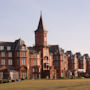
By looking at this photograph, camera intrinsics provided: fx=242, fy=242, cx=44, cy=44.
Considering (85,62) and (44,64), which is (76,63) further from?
(44,64)

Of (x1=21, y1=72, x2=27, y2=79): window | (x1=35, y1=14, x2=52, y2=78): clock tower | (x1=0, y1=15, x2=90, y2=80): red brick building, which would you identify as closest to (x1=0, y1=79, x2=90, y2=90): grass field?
(x1=0, y1=15, x2=90, y2=80): red brick building

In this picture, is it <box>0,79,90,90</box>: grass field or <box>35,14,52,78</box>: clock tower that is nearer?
<box>0,79,90,90</box>: grass field

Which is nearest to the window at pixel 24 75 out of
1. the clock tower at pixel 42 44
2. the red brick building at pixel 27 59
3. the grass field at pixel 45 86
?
the red brick building at pixel 27 59

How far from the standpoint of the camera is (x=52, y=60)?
11019cm

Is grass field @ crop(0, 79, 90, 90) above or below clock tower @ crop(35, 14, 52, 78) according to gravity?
below

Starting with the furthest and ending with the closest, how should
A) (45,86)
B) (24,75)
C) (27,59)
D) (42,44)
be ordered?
1. (42,44)
2. (27,59)
3. (24,75)
4. (45,86)

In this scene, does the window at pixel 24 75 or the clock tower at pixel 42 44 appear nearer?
the window at pixel 24 75

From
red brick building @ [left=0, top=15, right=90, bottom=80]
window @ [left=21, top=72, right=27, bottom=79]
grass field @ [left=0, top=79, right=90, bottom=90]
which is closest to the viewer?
grass field @ [left=0, top=79, right=90, bottom=90]

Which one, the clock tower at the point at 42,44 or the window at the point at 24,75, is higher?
the clock tower at the point at 42,44

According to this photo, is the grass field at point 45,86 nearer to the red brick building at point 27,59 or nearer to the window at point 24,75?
the red brick building at point 27,59

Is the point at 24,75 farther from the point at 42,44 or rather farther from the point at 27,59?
the point at 42,44

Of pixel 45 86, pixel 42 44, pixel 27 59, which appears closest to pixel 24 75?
pixel 27 59

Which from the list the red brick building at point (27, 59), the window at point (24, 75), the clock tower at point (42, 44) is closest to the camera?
the red brick building at point (27, 59)

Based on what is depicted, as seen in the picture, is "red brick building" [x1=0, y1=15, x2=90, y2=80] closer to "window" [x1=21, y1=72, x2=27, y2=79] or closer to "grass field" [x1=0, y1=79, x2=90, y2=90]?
"window" [x1=21, y1=72, x2=27, y2=79]
